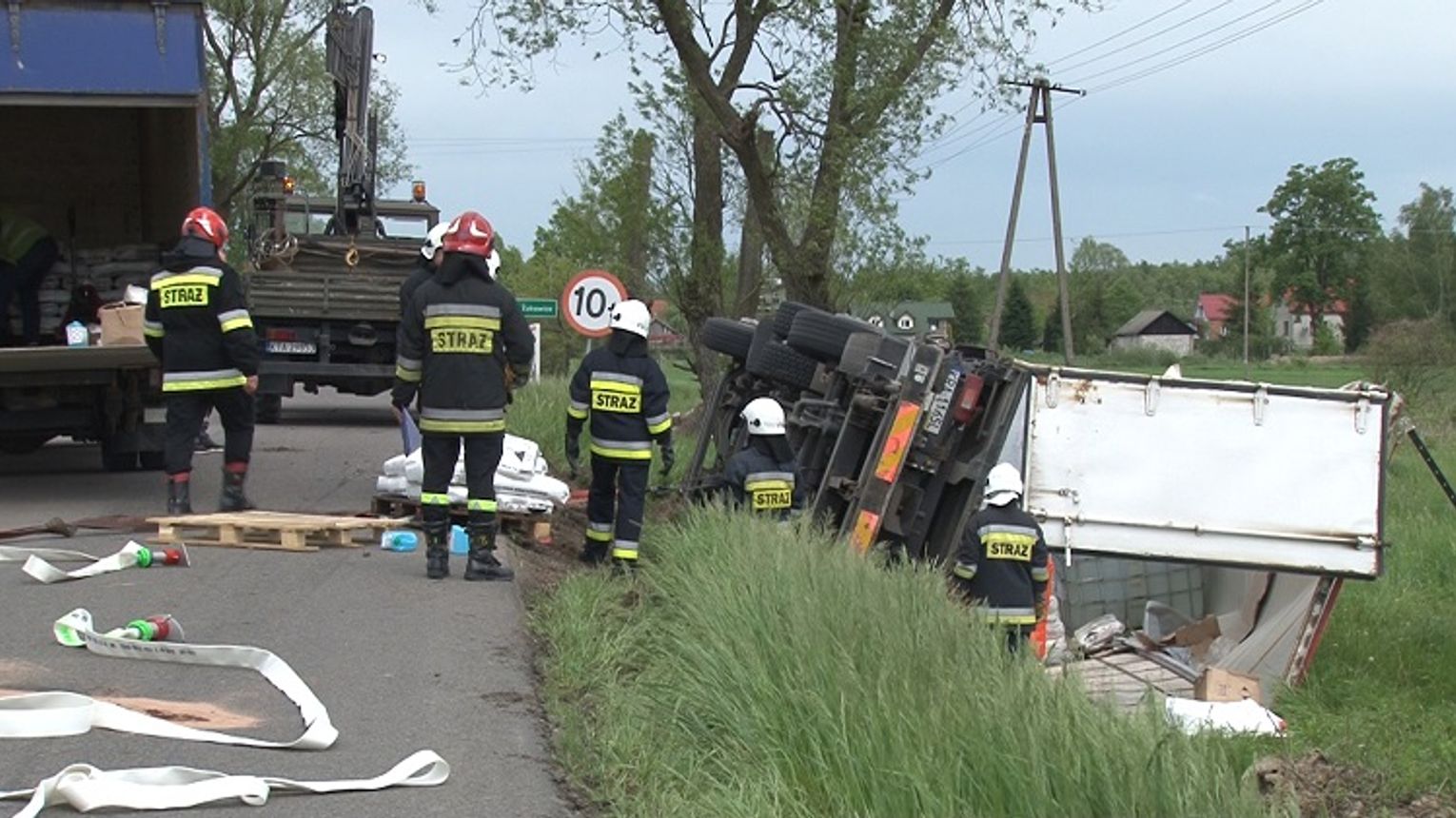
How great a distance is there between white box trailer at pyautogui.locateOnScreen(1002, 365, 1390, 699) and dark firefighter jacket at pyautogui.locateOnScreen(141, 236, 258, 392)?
491cm

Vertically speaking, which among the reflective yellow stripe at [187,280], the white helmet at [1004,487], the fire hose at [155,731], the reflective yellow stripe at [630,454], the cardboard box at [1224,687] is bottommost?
the cardboard box at [1224,687]

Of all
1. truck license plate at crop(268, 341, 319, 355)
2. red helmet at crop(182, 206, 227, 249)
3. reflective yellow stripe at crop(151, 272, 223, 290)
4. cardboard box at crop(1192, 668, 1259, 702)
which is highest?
red helmet at crop(182, 206, 227, 249)

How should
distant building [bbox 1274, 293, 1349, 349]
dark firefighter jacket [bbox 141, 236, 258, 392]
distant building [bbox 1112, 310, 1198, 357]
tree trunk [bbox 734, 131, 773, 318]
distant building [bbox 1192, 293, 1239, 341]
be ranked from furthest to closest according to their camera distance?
distant building [bbox 1112, 310, 1198, 357] < distant building [bbox 1192, 293, 1239, 341] < distant building [bbox 1274, 293, 1349, 349] < tree trunk [bbox 734, 131, 773, 318] < dark firefighter jacket [bbox 141, 236, 258, 392]

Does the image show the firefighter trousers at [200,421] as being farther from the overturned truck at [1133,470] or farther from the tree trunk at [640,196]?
the tree trunk at [640,196]

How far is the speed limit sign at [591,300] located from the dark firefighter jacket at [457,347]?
19.7 feet

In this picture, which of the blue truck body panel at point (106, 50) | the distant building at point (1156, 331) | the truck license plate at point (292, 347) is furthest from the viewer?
the distant building at point (1156, 331)

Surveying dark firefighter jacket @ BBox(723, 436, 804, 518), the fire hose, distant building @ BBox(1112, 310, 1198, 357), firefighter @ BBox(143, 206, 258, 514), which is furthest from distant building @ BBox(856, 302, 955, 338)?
distant building @ BBox(1112, 310, 1198, 357)

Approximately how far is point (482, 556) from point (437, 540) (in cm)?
24

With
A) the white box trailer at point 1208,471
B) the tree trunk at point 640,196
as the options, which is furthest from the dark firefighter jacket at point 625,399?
the tree trunk at point 640,196

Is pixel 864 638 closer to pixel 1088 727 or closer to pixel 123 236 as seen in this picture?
pixel 1088 727

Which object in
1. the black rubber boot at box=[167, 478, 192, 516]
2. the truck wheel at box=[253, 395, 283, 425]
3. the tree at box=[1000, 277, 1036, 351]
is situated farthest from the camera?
the tree at box=[1000, 277, 1036, 351]

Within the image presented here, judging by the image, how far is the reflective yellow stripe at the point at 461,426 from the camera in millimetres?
9617

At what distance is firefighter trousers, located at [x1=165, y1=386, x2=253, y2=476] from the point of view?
1141 cm

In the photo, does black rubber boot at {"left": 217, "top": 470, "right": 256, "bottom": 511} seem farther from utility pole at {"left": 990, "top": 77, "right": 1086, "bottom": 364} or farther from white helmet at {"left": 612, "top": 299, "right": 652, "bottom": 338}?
utility pole at {"left": 990, "top": 77, "right": 1086, "bottom": 364}
